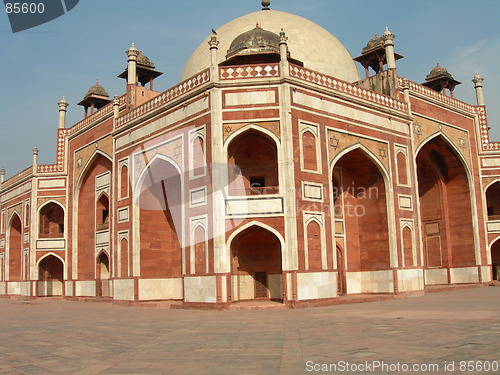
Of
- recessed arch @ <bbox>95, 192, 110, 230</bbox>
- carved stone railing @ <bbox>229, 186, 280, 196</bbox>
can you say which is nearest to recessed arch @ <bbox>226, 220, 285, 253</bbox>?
carved stone railing @ <bbox>229, 186, 280, 196</bbox>

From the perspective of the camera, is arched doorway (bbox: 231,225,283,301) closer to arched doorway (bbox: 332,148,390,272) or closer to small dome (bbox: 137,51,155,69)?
arched doorway (bbox: 332,148,390,272)

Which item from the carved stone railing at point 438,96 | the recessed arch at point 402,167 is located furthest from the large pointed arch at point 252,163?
the carved stone railing at point 438,96

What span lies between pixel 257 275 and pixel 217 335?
27.5 feet

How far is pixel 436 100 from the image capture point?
22922 millimetres

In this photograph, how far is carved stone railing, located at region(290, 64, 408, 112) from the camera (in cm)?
1642

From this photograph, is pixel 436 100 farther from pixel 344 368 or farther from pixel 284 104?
pixel 344 368

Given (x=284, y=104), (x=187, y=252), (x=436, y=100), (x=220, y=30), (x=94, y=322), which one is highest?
(x=220, y=30)

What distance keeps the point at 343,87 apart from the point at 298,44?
569 centimetres

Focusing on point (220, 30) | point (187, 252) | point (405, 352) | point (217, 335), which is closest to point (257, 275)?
point (187, 252)

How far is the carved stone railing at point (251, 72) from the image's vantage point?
1600 centimetres

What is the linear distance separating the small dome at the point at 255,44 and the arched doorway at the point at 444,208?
29.9 feet

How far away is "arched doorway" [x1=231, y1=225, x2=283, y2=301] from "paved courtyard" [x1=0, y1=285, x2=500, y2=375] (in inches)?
206

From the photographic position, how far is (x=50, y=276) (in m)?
27.6

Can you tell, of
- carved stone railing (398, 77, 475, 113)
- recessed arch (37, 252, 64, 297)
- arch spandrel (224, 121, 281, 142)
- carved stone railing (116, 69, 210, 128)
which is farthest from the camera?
A: recessed arch (37, 252, 64, 297)
